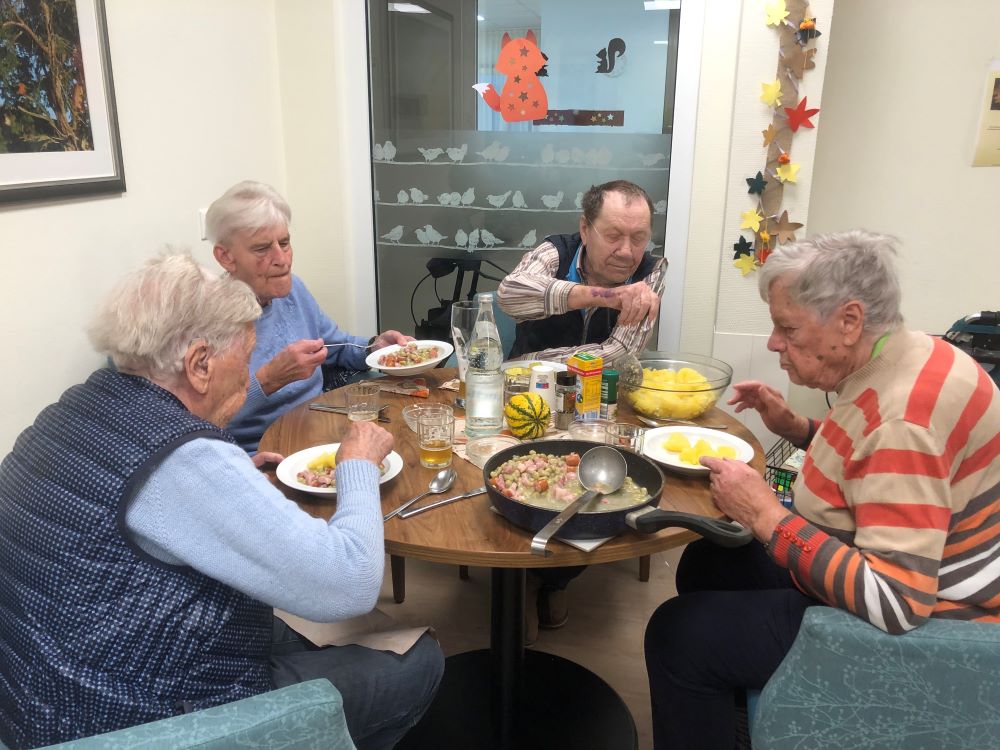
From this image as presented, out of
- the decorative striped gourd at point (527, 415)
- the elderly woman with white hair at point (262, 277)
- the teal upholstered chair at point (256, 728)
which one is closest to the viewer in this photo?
the teal upholstered chair at point (256, 728)

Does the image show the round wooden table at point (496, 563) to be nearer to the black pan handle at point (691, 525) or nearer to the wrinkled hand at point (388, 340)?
the black pan handle at point (691, 525)

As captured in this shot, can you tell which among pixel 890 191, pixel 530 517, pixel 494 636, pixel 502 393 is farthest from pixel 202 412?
pixel 890 191

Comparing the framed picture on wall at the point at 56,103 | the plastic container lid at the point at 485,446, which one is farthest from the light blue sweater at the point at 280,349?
the plastic container lid at the point at 485,446

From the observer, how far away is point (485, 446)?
64.7 inches

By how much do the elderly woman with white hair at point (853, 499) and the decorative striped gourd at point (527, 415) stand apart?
0.42 metres

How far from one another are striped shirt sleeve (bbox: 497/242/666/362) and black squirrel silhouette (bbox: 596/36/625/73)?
83 cm

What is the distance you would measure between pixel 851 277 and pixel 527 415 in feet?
2.38

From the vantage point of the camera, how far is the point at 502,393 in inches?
70.5

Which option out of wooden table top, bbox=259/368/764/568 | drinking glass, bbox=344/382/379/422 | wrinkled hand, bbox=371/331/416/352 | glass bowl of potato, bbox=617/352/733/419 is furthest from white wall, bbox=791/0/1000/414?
drinking glass, bbox=344/382/379/422

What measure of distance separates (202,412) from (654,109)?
2238 millimetres

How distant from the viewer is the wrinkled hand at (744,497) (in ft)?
4.32

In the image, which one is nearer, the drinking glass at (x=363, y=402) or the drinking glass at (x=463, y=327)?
the drinking glass at (x=363, y=402)

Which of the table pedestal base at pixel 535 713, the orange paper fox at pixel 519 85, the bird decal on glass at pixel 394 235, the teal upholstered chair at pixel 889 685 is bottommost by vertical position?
the table pedestal base at pixel 535 713

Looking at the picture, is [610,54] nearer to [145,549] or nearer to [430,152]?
[430,152]
